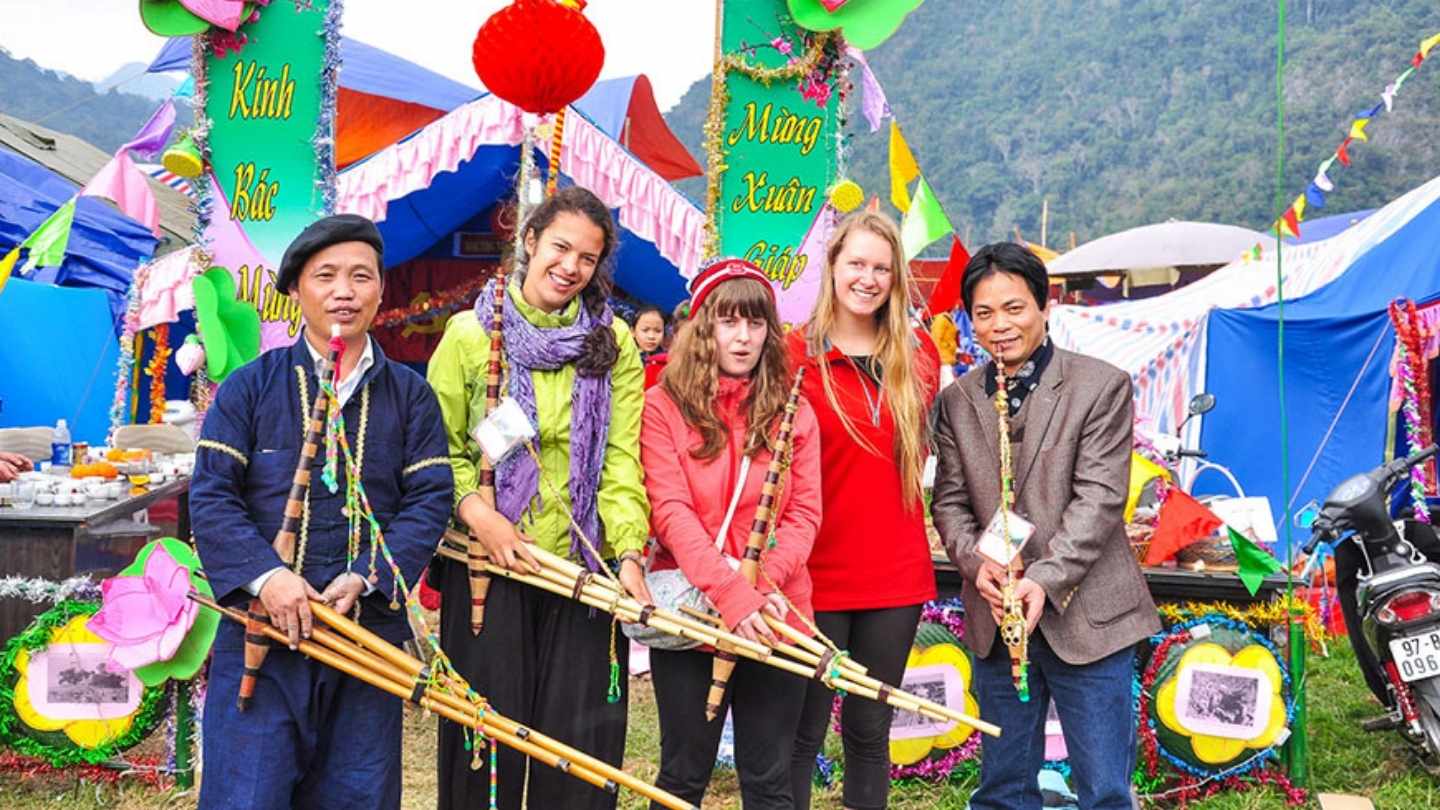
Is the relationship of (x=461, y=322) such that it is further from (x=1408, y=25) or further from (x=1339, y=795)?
(x=1408, y=25)

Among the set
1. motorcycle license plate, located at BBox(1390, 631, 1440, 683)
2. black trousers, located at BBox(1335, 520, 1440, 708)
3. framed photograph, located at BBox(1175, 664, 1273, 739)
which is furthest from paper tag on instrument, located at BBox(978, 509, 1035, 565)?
black trousers, located at BBox(1335, 520, 1440, 708)

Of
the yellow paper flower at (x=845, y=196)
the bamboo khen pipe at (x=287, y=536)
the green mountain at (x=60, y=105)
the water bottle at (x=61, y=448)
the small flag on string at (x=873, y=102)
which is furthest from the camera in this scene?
the green mountain at (x=60, y=105)

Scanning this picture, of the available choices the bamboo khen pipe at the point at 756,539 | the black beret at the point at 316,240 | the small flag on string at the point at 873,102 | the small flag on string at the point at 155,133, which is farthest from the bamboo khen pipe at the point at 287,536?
the small flag on string at the point at 155,133

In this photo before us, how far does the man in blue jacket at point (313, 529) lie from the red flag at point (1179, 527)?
8.36ft

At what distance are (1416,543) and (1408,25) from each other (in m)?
38.9

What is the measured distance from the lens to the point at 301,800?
2184mm

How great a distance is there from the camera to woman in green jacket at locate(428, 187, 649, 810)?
235cm

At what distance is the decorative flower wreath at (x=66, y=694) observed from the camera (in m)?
3.49

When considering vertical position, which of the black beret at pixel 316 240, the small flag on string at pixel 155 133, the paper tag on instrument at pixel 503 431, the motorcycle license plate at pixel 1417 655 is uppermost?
the small flag on string at pixel 155 133

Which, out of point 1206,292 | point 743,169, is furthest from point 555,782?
point 1206,292

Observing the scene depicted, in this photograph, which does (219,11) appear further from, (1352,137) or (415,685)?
(1352,137)

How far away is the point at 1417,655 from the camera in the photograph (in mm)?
3549

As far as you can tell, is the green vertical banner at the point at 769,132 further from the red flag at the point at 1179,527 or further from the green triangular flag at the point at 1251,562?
the green triangular flag at the point at 1251,562

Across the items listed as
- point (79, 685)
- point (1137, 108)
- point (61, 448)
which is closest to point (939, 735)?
point (79, 685)
